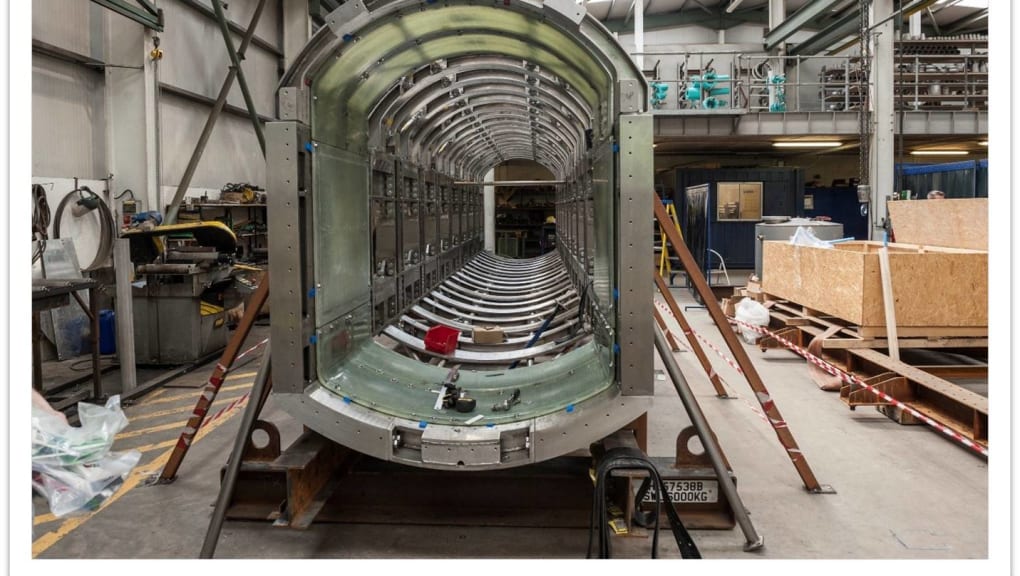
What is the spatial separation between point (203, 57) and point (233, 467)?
9.64 m

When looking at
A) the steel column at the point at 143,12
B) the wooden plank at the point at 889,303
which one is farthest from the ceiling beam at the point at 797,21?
the steel column at the point at 143,12

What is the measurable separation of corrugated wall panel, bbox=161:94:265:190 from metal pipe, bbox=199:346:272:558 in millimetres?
7434

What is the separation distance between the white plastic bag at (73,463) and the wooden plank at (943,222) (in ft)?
24.9

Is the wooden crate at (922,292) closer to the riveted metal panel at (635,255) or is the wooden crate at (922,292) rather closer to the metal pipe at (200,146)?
the riveted metal panel at (635,255)

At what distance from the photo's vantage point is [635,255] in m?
3.71

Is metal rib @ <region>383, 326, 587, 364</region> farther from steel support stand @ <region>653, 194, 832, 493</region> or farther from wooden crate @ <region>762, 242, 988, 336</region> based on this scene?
wooden crate @ <region>762, 242, 988, 336</region>

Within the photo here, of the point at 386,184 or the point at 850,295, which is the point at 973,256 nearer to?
the point at 850,295

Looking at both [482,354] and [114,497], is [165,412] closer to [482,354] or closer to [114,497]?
[114,497]

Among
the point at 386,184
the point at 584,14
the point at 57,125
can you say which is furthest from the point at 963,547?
the point at 57,125

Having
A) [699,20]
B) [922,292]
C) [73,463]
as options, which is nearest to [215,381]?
[73,463]

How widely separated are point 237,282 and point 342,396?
610 centimetres

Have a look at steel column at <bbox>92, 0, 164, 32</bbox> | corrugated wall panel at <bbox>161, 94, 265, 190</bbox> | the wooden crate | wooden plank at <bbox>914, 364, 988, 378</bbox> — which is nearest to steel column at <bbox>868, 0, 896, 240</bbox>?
the wooden crate

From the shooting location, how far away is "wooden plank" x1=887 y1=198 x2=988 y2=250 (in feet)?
24.5

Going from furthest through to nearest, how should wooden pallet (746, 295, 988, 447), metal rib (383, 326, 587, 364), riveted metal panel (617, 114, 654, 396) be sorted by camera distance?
metal rib (383, 326, 587, 364)
wooden pallet (746, 295, 988, 447)
riveted metal panel (617, 114, 654, 396)
